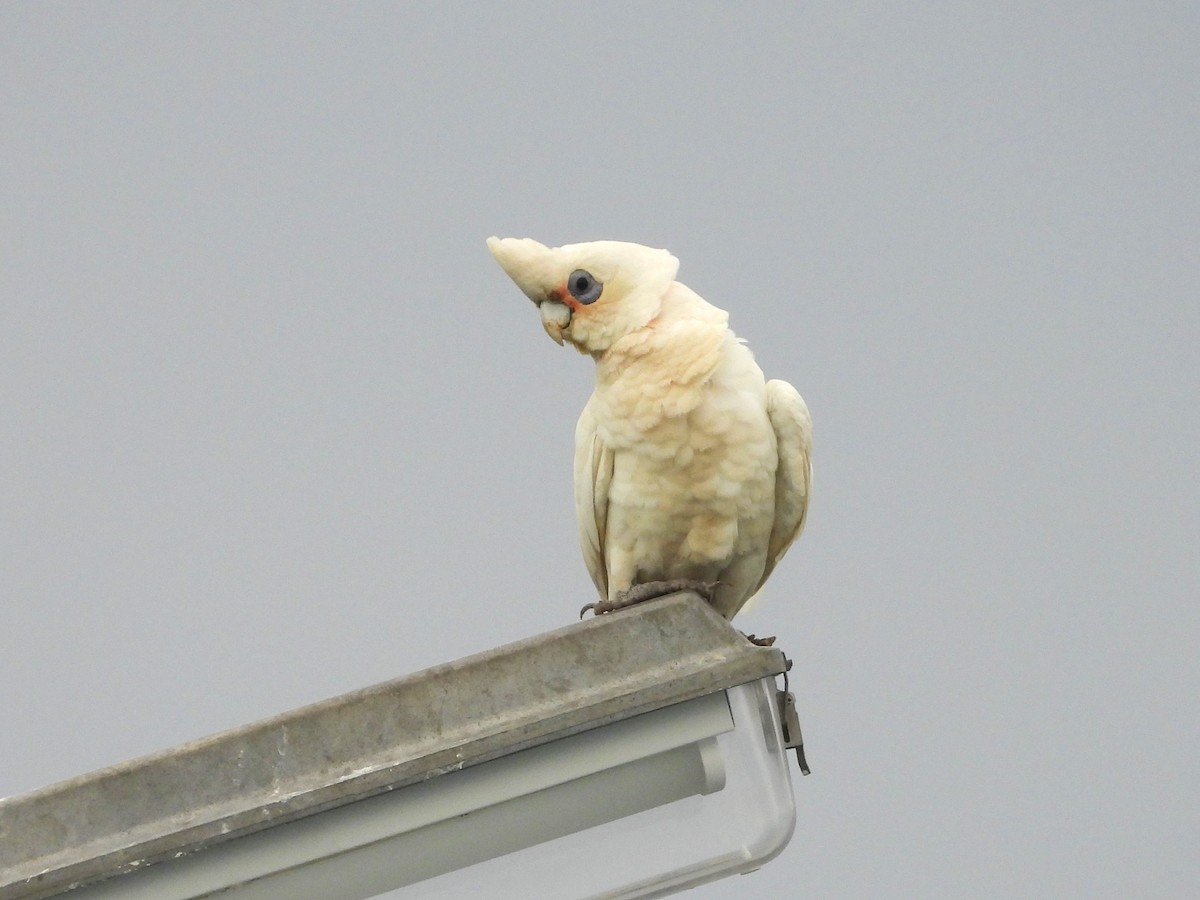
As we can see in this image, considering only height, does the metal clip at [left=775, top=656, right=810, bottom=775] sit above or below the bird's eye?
below

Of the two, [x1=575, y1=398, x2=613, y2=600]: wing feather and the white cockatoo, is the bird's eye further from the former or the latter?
[x1=575, y1=398, x2=613, y2=600]: wing feather

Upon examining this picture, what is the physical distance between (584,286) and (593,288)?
0.8 inches

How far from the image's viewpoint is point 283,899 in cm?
155

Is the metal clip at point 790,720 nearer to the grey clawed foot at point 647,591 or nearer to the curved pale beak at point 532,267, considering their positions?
the grey clawed foot at point 647,591

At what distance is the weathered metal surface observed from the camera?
1.52 meters

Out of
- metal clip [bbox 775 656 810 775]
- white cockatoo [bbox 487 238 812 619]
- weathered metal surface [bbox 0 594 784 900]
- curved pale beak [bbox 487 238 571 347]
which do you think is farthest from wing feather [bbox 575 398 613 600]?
weathered metal surface [bbox 0 594 784 900]

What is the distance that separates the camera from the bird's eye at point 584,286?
263cm

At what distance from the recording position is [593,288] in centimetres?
266

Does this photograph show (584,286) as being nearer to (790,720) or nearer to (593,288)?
(593,288)

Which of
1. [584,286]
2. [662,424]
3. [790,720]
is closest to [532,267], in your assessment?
[584,286]

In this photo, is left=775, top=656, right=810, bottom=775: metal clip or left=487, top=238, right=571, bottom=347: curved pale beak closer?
left=775, top=656, right=810, bottom=775: metal clip

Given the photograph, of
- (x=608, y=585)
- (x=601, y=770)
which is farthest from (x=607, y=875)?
(x=608, y=585)

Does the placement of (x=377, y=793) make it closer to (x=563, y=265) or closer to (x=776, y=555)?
(x=563, y=265)

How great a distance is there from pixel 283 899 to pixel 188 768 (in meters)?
0.17
